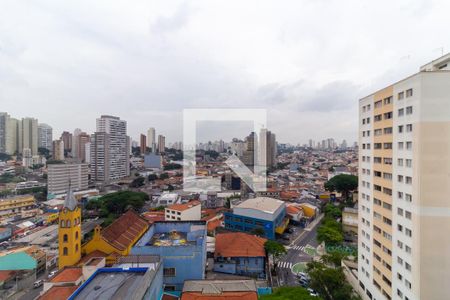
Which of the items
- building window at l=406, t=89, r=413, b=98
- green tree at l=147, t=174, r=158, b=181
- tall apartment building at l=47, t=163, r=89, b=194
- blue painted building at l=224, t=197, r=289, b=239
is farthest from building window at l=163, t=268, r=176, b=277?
green tree at l=147, t=174, r=158, b=181

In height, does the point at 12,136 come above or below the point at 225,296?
above

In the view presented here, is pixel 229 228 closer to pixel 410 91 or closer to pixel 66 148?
pixel 410 91

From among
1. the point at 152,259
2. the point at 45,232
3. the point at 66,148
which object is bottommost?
the point at 45,232

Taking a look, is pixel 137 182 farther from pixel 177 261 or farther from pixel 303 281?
pixel 303 281

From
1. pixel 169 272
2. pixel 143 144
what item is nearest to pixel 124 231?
pixel 169 272

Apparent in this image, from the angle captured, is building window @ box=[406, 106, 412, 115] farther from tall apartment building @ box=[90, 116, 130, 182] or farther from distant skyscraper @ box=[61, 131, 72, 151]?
distant skyscraper @ box=[61, 131, 72, 151]

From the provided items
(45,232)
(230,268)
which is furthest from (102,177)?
(230,268)
